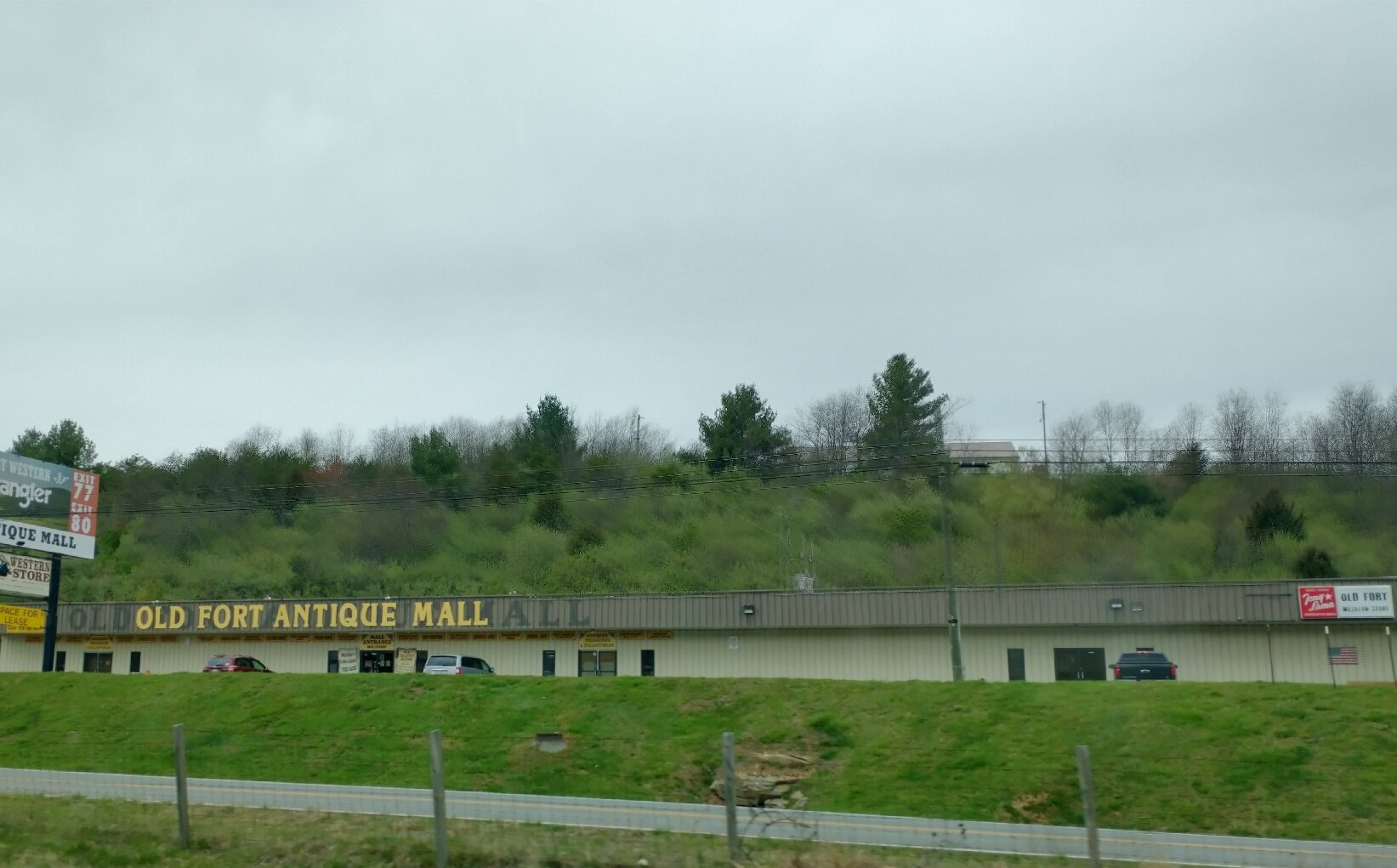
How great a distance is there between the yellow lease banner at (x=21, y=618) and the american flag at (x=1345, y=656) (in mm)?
45230

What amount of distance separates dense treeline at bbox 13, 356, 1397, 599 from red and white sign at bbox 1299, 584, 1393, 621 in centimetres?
2906

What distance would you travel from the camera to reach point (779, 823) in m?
11.6

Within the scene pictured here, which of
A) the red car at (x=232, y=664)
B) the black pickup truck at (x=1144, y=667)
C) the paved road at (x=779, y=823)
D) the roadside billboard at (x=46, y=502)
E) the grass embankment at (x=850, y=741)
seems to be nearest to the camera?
the paved road at (x=779, y=823)

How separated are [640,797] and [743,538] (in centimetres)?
6197

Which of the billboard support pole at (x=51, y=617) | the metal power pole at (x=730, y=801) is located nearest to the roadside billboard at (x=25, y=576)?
the billboard support pole at (x=51, y=617)

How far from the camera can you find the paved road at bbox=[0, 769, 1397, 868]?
1244cm

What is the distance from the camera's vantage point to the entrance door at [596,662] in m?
43.9

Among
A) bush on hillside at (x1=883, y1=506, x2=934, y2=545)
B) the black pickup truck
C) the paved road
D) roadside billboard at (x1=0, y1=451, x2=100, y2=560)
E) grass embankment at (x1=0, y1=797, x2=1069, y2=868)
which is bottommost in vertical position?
the paved road

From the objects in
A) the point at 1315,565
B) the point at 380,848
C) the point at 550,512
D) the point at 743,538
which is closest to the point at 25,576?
the point at 380,848

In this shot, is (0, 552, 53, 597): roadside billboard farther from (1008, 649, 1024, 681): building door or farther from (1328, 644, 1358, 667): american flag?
(1328, 644, 1358, 667): american flag

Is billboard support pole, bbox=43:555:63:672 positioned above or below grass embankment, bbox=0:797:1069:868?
above

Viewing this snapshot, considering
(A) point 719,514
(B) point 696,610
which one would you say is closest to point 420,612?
(B) point 696,610

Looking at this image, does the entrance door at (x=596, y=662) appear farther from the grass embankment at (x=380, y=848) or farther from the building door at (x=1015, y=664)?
the grass embankment at (x=380, y=848)

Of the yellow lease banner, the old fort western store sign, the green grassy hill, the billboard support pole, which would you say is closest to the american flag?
the old fort western store sign
